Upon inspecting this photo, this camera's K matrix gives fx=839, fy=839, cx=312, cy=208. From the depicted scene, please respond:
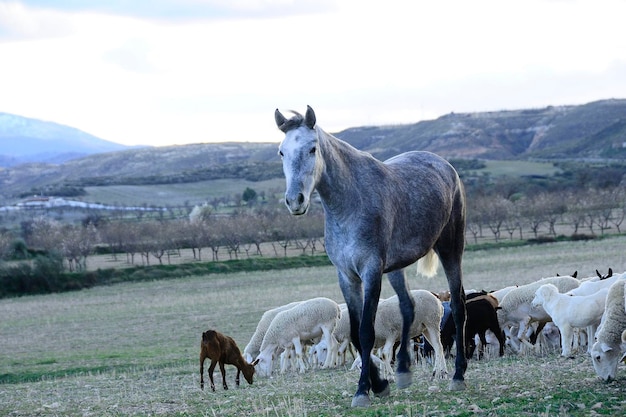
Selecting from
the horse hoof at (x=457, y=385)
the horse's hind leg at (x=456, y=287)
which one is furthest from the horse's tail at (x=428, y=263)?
the horse hoof at (x=457, y=385)

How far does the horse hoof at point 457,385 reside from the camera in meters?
9.73

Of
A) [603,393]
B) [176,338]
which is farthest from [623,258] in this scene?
[603,393]

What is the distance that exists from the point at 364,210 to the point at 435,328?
19.7 feet

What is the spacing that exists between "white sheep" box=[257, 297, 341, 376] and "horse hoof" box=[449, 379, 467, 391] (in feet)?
27.8

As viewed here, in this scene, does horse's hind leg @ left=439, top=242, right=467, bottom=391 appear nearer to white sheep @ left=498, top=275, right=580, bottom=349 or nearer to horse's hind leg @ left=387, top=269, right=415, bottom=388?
horse's hind leg @ left=387, top=269, right=415, bottom=388

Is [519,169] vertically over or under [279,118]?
under

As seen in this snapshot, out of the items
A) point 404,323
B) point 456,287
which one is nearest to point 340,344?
point 404,323

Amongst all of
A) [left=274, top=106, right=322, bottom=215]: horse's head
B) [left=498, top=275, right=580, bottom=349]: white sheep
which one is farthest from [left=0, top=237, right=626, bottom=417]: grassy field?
[left=274, top=106, right=322, bottom=215]: horse's head

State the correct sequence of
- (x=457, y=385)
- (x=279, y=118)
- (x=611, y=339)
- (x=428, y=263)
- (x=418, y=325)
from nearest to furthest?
(x=279, y=118), (x=611, y=339), (x=457, y=385), (x=428, y=263), (x=418, y=325)

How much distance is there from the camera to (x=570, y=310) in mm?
14320

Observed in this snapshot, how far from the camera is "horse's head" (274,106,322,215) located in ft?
27.2

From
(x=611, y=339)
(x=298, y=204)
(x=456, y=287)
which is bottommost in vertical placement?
A: (x=611, y=339)

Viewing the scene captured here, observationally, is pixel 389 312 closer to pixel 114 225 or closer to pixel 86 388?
pixel 86 388

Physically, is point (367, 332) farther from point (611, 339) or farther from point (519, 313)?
point (519, 313)
